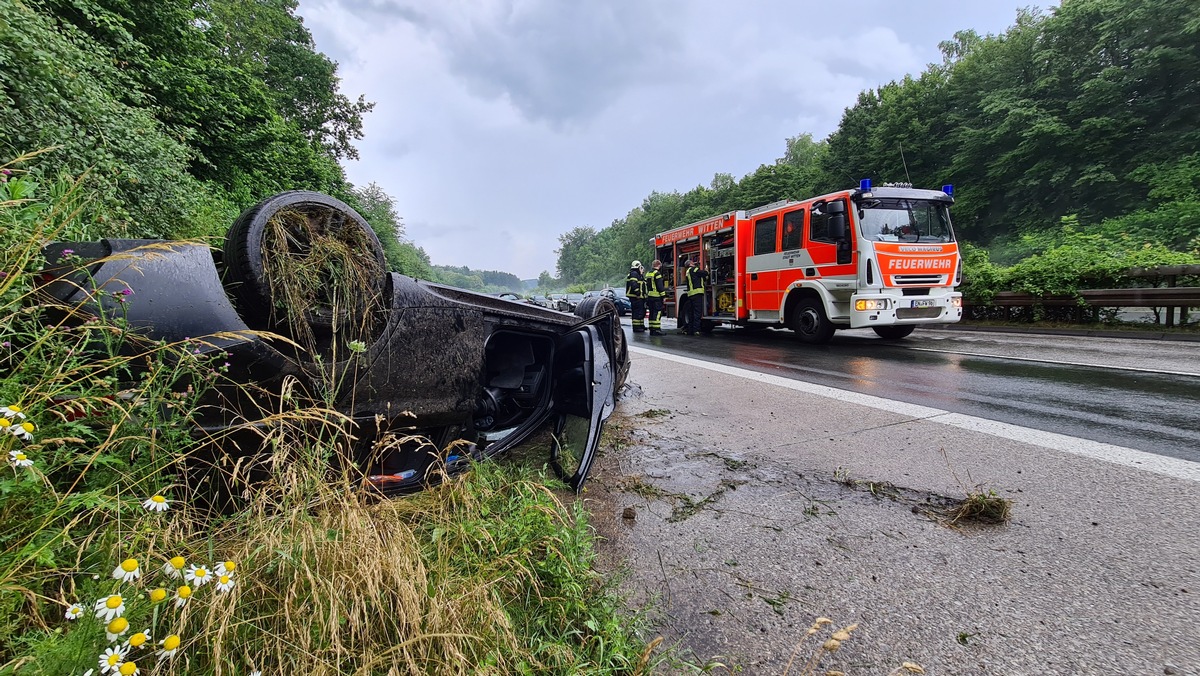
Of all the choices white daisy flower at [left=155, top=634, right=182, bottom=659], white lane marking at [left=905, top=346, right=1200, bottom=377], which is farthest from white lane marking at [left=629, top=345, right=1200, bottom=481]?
white daisy flower at [left=155, top=634, right=182, bottom=659]

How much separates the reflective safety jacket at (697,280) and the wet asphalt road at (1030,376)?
232cm

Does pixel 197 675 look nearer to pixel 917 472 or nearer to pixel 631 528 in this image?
pixel 631 528

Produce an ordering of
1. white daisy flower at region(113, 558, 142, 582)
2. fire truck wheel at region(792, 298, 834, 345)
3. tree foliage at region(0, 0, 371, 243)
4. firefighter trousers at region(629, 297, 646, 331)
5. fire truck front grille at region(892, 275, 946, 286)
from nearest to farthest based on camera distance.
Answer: white daisy flower at region(113, 558, 142, 582), tree foliage at region(0, 0, 371, 243), fire truck front grille at region(892, 275, 946, 286), fire truck wheel at region(792, 298, 834, 345), firefighter trousers at region(629, 297, 646, 331)

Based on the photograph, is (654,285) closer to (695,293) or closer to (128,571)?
(695,293)

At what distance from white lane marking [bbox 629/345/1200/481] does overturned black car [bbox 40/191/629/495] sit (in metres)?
2.63

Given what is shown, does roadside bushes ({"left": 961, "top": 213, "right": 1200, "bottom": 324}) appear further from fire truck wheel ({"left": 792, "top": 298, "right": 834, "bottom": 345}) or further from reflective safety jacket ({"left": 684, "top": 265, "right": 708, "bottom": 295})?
reflective safety jacket ({"left": 684, "top": 265, "right": 708, "bottom": 295})

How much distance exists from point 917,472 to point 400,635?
8.59 feet

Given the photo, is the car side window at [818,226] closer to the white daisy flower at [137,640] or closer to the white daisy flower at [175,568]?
the white daisy flower at [175,568]

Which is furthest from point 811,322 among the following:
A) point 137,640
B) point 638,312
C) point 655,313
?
point 137,640

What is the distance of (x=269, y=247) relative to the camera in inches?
66.3

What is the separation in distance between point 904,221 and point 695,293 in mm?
4332

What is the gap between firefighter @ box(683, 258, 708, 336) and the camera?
35.1 feet

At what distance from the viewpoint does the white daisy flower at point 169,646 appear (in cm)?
82

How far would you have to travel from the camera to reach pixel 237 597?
100 cm
